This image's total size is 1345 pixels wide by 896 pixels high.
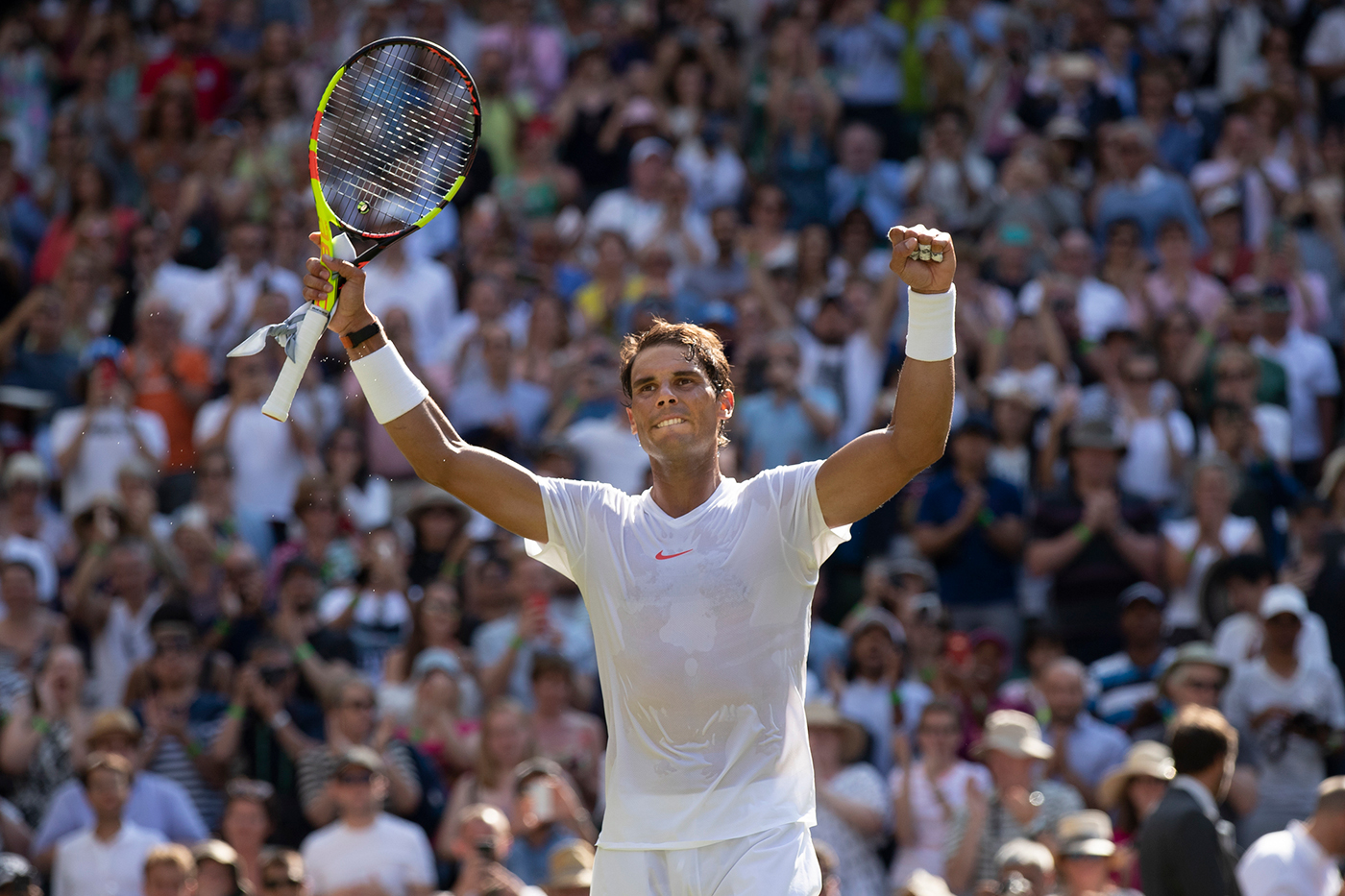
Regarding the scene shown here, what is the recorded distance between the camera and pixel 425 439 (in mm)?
4598

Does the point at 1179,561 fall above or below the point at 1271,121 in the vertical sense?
below

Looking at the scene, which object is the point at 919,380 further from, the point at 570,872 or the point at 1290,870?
the point at 570,872

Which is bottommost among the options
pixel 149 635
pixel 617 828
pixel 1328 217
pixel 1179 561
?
pixel 149 635

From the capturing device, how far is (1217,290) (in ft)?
42.5

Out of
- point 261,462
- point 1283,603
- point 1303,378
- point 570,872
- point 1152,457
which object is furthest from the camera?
point 1303,378

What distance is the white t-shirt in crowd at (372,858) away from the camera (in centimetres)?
890

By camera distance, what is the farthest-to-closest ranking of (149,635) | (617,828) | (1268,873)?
(149,635)
(1268,873)
(617,828)

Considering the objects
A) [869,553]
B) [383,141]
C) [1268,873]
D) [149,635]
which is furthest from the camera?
[869,553]

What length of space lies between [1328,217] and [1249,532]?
147 inches

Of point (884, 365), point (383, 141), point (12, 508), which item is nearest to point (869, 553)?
point (884, 365)

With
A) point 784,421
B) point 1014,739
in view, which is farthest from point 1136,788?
point 784,421

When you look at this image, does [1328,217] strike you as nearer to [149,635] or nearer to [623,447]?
[623,447]

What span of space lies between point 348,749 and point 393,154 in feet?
15.2

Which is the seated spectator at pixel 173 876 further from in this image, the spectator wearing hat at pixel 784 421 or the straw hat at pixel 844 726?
the spectator wearing hat at pixel 784 421
